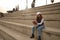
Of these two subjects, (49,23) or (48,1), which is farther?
(48,1)

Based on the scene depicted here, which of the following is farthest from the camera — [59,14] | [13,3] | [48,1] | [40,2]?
[13,3]

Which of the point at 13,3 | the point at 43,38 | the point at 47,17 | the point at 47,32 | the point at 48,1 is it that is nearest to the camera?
the point at 47,32

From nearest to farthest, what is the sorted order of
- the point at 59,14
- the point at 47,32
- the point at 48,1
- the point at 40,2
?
the point at 47,32 < the point at 59,14 < the point at 48,1 < the point at 40,2

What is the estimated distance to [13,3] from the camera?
898 cm

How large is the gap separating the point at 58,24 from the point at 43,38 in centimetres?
40

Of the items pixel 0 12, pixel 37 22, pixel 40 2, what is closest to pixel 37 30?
pixel 37 22

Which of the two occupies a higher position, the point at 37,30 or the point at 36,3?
the point at 36,3

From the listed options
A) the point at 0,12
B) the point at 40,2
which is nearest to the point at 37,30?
the point at 40,2

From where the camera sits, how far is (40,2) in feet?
18.5

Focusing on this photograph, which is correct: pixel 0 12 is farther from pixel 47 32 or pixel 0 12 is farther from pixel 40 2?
pixel 47 32

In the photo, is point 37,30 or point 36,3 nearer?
point 37,30

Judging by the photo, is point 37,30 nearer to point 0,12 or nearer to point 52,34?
point 52,34

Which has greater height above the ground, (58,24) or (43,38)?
(58,24)

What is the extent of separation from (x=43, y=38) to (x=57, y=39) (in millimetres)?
506
